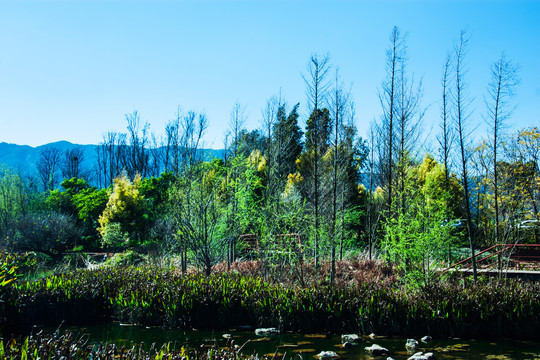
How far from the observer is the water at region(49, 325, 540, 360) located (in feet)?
20.6

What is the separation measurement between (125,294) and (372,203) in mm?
11915

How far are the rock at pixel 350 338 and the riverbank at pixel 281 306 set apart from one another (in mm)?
481

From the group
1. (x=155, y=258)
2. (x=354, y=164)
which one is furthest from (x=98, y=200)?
(x=354, y=164)

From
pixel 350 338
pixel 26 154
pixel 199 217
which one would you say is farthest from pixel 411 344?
pixel 26 154

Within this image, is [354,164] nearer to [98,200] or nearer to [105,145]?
[98,200]

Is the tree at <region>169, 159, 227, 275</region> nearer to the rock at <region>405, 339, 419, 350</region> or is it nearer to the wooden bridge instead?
the rock at <region>405, 339, 419, 350</region>

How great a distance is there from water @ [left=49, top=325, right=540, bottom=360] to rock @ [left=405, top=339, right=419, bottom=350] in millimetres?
90

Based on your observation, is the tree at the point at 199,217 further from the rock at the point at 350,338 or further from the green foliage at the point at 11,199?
the green foliage at the point at 11,199

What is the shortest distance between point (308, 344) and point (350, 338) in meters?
0.75

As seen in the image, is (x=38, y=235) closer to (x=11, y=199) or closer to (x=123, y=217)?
(x=123, y=217)

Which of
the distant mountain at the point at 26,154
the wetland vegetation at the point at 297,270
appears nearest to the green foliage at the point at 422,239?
the wetland vegetation at the point at 297,270

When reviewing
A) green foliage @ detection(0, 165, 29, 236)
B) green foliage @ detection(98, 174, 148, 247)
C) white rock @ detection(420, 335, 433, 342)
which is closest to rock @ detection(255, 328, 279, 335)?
white rock @ detection(420, 335, 433, 342)

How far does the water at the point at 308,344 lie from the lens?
6.27m

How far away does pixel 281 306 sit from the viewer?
7848mm
